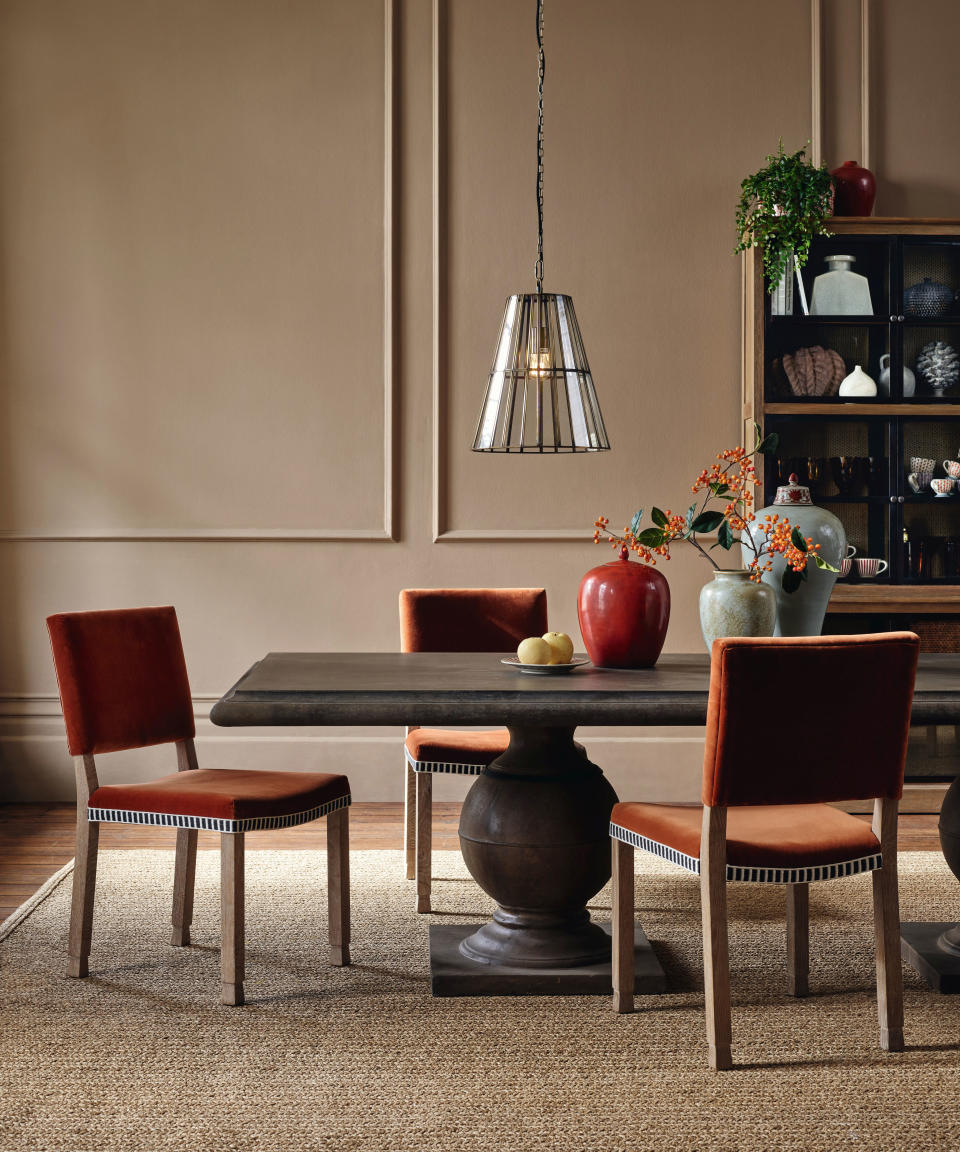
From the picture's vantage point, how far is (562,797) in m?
2.61

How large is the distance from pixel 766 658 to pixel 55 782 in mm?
3206

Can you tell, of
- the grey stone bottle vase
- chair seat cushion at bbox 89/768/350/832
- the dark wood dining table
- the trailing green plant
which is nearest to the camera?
the dark wood dining table

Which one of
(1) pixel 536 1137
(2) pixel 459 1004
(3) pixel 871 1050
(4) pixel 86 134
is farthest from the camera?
(4) pixel 86 134

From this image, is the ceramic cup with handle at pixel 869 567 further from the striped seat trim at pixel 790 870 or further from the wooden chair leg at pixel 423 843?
the striped seat trim at pixel 790 870

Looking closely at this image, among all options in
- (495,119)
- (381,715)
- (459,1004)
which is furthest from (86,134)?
(459,1004)

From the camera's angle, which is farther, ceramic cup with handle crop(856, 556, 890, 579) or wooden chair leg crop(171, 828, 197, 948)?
ceramic cup with handle crop(856, 556, 890, 579)

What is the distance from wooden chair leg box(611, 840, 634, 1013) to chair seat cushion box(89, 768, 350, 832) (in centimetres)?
67

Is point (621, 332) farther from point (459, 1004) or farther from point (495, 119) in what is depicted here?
point (459, 1004)

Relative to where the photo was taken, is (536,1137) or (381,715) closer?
(536,1137)

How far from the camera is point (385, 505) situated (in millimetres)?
4414

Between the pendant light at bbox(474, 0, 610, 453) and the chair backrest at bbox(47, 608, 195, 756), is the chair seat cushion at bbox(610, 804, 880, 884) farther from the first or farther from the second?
the chair backrest at bbox(47, 608, 195, 756)

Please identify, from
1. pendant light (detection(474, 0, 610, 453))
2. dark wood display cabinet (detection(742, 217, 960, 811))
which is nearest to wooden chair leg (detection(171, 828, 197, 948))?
pendant light (detection(474, 0, 610, 453))

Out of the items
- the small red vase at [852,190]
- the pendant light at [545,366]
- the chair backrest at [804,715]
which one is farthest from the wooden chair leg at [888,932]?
the small red vase at [852,190]

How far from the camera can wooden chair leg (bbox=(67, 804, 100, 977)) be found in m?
2.61
